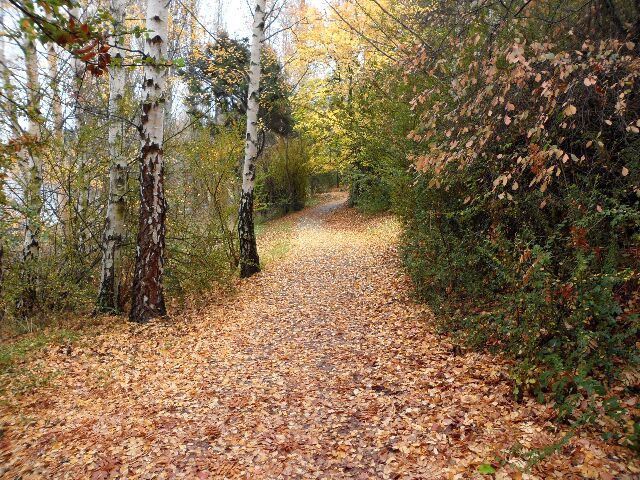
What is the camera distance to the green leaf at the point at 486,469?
2.79 metres

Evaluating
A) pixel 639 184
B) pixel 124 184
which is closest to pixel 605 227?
pixel 639 184

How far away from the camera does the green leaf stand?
279cm

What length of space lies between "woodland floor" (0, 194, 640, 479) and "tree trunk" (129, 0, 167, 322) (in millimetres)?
515

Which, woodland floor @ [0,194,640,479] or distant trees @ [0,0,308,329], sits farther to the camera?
distant trees @ [0,0,308,329]

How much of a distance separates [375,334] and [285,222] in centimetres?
1591

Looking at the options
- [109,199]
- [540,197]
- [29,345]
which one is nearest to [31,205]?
[109,199]

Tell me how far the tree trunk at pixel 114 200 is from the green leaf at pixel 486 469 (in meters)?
6.23

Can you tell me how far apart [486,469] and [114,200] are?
6565mm

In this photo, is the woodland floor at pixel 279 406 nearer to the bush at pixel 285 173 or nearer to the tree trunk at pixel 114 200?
the tree trunk at pixel 114 200

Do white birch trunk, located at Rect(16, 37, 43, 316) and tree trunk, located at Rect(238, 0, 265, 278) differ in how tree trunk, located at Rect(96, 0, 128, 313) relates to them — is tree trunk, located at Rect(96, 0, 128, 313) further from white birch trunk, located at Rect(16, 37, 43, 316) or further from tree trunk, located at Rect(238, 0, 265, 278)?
tree trunk, located at Rect(238, 0, 265, 278)

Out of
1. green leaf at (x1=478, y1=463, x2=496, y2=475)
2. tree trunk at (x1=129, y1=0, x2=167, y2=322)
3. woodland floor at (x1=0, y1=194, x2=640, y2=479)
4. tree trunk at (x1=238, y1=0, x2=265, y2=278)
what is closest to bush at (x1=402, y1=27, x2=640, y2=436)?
woodland floor at (x1=0, y1=194, x2=640, y2=479)

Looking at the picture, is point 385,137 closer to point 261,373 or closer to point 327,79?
point 261,373

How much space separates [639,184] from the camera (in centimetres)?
363

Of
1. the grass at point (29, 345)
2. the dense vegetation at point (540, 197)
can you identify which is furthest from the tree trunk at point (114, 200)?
the dense vegetation at point (540, 197)
